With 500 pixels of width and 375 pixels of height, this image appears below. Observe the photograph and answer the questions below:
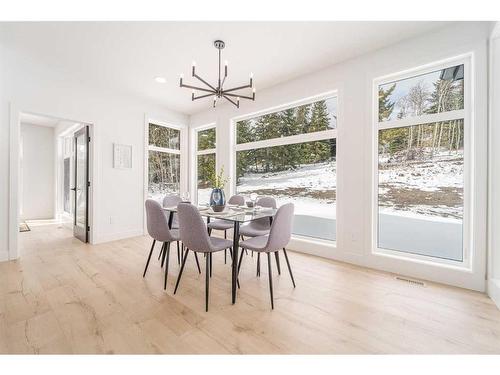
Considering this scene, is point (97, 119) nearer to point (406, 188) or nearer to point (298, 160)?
point (298, 160)

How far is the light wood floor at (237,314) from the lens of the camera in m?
1.45

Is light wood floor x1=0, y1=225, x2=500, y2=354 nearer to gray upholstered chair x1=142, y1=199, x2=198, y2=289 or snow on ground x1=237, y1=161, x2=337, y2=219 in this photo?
gray upholstered chair x1=142, y1=199, x2=198, y2=289

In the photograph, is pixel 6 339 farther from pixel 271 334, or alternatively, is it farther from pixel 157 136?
pixel 157 136

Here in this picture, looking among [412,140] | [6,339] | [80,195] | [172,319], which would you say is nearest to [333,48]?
[412,140]

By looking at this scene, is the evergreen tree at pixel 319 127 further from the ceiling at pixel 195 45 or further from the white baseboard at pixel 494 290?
the white baseboard at pixel 494 290

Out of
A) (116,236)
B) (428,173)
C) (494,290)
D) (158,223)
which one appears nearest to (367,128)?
(428,173)

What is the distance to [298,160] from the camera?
3.75 m

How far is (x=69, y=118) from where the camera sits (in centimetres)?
363

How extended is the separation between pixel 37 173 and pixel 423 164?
8993 millimetres

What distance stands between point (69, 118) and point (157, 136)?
1.59 m

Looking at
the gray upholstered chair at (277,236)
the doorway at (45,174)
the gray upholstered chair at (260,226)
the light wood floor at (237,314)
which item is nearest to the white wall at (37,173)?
the doorway at (45,174)

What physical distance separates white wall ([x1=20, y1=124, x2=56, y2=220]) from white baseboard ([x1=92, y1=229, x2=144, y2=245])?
13.1ft

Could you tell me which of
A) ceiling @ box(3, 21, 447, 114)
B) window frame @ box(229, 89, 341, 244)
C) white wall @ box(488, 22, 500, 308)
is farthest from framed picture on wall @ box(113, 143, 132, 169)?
white wall @ box(488, 22, 500, 308)

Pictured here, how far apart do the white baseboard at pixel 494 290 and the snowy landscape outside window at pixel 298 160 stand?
159 cm
